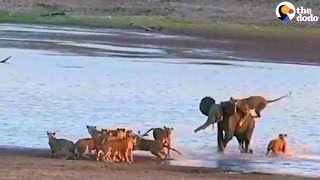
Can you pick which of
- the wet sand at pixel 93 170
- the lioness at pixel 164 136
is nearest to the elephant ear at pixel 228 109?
the lioness at pixel 164 136

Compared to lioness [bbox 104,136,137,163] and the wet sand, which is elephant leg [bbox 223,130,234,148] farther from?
lioness [bbox 104,136,137,163]

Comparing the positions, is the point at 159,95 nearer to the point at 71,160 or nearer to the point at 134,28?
the point at 71,160

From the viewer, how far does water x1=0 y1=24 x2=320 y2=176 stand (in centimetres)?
1544

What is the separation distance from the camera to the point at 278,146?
1488 centimetres

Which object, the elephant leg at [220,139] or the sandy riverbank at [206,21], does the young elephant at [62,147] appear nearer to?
the elephant leg at [220,139]

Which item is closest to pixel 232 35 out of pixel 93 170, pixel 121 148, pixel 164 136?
pixel 164 136

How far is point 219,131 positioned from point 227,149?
0.28 m

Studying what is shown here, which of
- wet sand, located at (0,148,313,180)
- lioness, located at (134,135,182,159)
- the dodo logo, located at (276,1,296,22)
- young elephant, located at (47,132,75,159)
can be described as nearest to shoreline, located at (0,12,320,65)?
the dodo logo, located at (276,1,296,22)

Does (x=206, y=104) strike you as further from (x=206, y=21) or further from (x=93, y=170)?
(x=206, y=21)

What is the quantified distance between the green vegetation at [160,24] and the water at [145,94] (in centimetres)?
365

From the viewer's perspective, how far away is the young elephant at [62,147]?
1405 cm

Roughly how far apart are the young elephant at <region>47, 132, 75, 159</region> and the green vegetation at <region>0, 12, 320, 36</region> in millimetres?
19093

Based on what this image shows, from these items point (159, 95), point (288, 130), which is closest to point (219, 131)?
point (288, 130)

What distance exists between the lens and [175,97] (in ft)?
66.2
